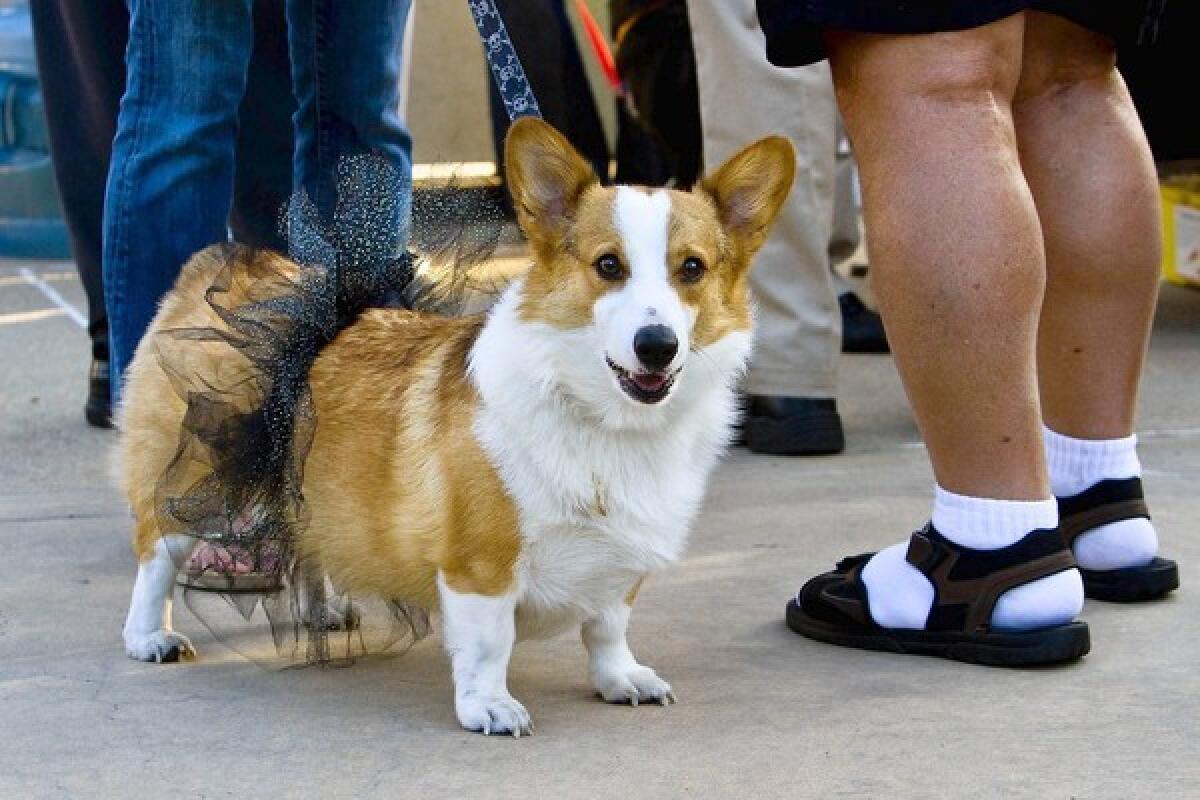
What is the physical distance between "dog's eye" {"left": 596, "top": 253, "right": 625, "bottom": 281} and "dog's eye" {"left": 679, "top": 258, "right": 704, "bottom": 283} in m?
0.10

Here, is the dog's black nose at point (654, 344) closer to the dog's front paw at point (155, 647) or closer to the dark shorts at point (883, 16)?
the dark shorts at point (883, 16)

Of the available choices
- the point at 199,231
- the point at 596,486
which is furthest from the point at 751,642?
the point at 199,231

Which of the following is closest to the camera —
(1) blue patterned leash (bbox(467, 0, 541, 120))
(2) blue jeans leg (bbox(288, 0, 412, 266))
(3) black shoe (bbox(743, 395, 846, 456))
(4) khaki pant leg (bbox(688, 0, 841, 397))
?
(1) blue patterned leash (bbox(467, 0, 541, 120))

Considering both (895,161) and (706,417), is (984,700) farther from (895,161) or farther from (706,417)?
(895,161)

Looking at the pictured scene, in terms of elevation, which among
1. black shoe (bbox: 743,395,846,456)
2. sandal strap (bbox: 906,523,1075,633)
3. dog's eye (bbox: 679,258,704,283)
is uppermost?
dog's eye (bbox: 679,258,704,283)

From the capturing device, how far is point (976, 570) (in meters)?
3.26

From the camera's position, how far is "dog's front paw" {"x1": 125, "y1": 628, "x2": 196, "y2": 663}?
10.9ft

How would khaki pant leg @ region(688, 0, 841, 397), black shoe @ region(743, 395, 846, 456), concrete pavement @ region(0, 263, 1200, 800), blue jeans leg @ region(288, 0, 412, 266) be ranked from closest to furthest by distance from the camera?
concrete pavement @ region(0, 263, 1200, 800) < blue jeans leg @ region(288, 0, 412, 266) < khaki pant leg @ region(688, 0, 841, 397) < black shoe @ region(743, 395, 846, 456)

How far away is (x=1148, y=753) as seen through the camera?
279 cm

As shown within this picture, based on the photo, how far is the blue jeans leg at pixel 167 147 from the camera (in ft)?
12.2

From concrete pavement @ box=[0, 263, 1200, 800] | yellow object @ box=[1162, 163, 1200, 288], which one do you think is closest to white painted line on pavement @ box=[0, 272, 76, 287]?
concrete pavement @ box=[0, 263, 1200, 800]

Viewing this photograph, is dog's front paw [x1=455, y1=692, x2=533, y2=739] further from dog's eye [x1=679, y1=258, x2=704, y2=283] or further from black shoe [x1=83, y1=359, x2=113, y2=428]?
black shoe [x1=83, y1=359, x2=113, y2=428]

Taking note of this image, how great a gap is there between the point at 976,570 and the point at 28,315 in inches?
178

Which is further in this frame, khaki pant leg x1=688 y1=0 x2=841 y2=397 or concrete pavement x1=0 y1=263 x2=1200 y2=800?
khaki pant leg x1=688 y1=0 x2=841 y2=397
